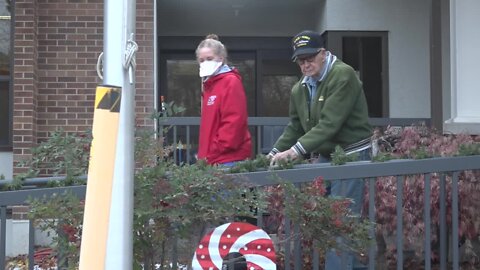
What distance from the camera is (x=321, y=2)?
9438mm

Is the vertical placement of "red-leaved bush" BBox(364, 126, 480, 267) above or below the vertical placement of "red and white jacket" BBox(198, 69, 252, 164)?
below

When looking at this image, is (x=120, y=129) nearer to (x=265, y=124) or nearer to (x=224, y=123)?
(x=224, y=123)

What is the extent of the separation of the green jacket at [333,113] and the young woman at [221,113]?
39 cm

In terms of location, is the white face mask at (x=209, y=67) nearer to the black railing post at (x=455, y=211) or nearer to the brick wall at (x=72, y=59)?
the black railing post at (x=455, y=211)

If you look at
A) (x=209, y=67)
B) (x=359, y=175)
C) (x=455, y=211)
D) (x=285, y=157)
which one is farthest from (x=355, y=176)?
(x=209, y=67)

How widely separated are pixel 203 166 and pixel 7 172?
528cm

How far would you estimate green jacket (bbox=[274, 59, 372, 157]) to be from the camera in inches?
175

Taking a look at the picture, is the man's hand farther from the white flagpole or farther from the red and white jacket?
the white flagpole

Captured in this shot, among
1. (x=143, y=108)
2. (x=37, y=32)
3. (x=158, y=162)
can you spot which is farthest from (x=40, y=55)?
(x=158, y=162)

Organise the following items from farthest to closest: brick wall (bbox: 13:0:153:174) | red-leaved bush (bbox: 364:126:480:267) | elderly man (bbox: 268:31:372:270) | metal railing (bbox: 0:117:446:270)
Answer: brick wall (bbox: 13:0:153:174)
red-leaved bush (bbox: 364:126:480:267)
elderly man (bbox: 268:31:372:270)
metal railing (bbox: 0:117:446:270)

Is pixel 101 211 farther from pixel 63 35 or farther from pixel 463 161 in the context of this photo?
pixel 63 35

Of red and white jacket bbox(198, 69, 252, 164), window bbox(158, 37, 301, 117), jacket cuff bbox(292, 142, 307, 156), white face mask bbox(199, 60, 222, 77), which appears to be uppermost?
window bbox(158, 37, 301, 117)

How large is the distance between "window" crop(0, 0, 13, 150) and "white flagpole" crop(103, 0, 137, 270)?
231 inches

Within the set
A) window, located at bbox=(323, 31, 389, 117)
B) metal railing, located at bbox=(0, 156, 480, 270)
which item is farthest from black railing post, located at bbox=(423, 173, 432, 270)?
window, located at bbox=(323, 31, 389, 117)
